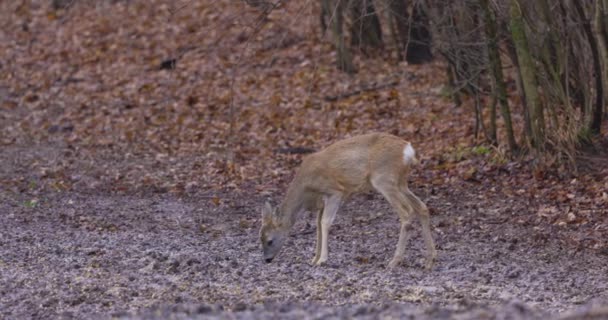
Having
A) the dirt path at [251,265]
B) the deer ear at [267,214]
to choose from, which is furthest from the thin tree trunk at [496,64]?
the deer ear at [267,214]

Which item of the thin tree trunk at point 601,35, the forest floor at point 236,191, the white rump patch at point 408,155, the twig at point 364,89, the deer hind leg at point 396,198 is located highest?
the thin tree trunk at point 601,35

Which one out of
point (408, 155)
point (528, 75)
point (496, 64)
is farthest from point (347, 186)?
point (496, 64)

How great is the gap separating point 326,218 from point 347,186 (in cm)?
38

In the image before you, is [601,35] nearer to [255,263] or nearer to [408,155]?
[408,155]

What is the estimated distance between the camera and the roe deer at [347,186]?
9.66m

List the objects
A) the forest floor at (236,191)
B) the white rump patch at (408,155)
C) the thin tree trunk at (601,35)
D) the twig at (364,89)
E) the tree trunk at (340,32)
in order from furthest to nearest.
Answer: the twig at (364,89), the tree trunk at (340,32), the thin tree trunk at (601,35), the white rump patch at (408,155), the forest floor at (236,191)

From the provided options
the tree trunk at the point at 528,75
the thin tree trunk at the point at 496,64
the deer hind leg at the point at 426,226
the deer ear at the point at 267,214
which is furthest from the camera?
the thin tree trunk at the point at 496,64

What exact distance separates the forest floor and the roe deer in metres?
0.27

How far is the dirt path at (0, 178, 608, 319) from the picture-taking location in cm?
743

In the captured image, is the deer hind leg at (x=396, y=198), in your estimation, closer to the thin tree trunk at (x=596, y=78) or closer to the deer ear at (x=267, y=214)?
the deer ear at (x=267, y=214)

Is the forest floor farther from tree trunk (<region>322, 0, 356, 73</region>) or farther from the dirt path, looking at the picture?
tree trunk (<region>322, 0, 356, 73</region>)

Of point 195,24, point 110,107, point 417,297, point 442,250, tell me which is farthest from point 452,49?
point 195,24

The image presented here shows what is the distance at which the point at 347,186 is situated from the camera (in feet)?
32.9

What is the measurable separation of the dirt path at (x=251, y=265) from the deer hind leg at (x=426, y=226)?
0.11 meters
